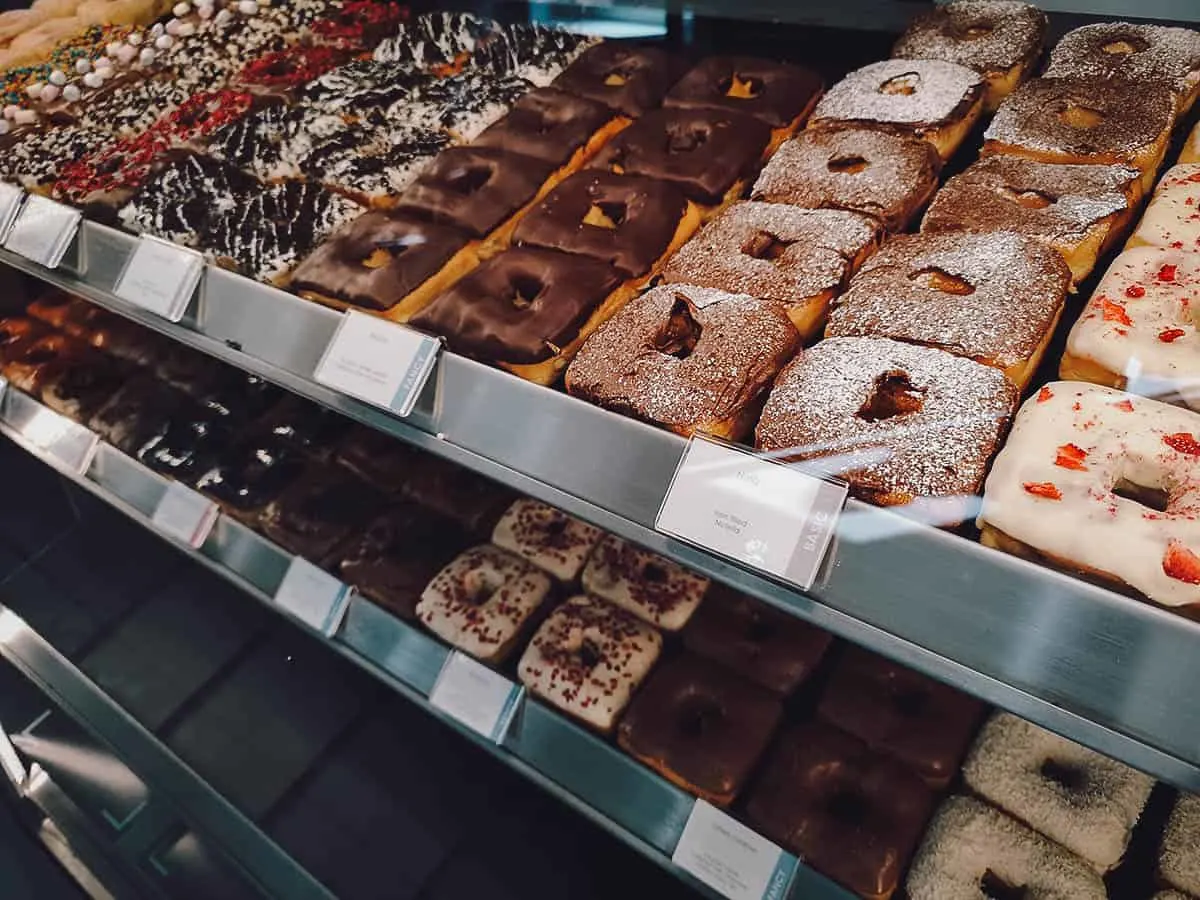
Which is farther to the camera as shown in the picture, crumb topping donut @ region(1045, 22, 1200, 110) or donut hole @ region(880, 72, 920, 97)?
donut hole @ region(880, 72, 920, 97)

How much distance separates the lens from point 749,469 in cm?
100

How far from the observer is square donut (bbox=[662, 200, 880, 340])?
1.44m

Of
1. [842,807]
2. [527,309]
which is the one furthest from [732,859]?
[527,309]

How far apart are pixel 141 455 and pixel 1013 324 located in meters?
2.01

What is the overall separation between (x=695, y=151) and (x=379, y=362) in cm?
77

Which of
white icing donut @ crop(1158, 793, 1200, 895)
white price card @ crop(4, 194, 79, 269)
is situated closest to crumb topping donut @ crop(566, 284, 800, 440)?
white icing donut @ crop(1158, 793, 1200, 895)

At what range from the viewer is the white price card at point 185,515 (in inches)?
86.1

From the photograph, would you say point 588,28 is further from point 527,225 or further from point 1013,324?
point 1013,324

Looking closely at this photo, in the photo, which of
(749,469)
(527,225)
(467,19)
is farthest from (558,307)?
(467,19)

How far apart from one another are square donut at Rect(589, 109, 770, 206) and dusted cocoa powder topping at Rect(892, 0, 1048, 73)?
1.20 feet

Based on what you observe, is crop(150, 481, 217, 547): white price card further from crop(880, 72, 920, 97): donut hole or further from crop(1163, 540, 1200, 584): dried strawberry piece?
crop(1163, 540, 1200, 584): dried strawberry piece

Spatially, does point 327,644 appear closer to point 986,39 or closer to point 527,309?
point 527,309

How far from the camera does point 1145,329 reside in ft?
3.88

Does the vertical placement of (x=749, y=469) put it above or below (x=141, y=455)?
above
